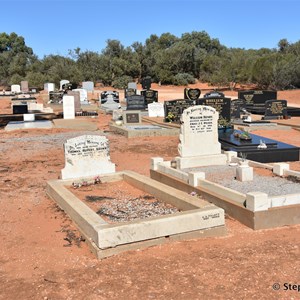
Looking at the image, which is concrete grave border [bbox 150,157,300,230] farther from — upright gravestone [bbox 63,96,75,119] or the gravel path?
upright gravestone [bbox 63,96,75,119]

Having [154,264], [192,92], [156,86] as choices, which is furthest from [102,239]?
[156,86]

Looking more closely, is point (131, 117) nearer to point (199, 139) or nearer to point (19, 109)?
point (199, 139)

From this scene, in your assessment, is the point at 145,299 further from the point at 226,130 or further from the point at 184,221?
the point at 226,130

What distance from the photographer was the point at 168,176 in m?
8.86

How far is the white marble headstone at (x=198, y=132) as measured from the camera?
30.9 feet

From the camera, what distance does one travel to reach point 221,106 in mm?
15609

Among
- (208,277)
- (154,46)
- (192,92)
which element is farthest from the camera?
(154,46)

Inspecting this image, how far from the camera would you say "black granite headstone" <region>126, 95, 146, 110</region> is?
2461cm

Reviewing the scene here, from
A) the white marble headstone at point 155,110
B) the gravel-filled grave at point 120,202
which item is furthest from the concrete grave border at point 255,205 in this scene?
the white marble headstone at point 155,110

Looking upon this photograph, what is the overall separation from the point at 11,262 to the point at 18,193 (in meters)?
3.53

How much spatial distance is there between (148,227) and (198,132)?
453cm

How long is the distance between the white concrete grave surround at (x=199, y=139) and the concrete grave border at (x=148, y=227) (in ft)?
8.69

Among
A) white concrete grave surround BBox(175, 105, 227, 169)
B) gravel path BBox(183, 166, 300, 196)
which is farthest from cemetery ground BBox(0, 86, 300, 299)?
white concrete grave surround BBox(175, 105, 227, 169)

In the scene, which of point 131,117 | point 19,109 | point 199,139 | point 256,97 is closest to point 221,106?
point 131,117
